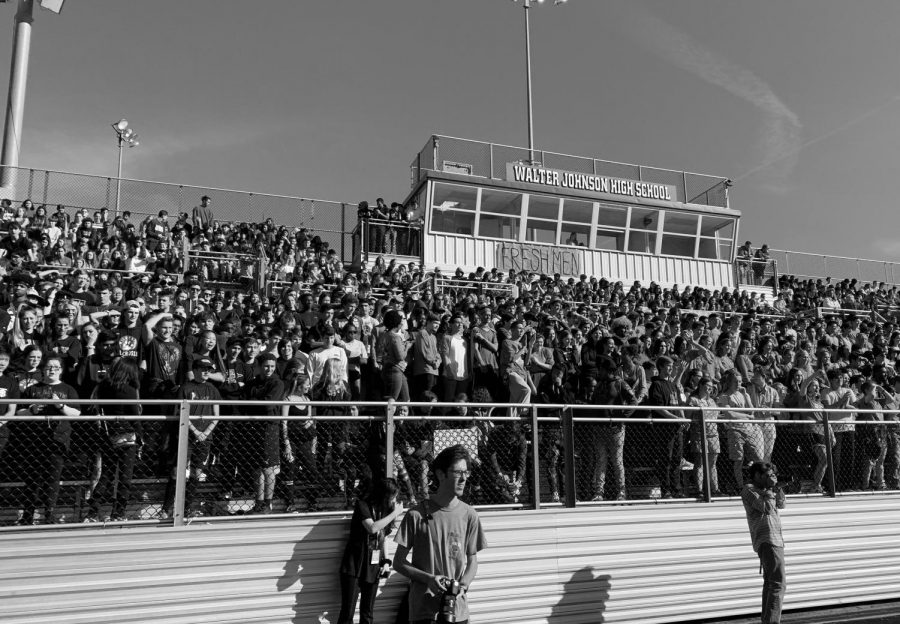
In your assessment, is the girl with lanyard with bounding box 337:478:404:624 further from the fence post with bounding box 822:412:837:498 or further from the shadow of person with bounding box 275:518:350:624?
the fence post with bounding box 822:412:837:498

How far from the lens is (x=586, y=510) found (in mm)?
6949

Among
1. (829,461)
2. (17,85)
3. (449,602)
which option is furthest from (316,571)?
(17,85)

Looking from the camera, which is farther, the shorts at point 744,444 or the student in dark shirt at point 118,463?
the shorts at point 744,444

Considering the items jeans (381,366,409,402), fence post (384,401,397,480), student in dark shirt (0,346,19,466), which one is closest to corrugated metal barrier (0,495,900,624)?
fence post (384,401,397,480)

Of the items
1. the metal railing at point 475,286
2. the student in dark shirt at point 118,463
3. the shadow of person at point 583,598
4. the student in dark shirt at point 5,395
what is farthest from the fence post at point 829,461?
the metal railing at point 475,286

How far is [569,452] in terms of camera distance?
6859mm

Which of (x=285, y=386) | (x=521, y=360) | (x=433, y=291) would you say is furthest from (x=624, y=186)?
(x=285, y=386)

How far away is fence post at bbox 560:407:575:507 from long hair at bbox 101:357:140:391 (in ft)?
13.1

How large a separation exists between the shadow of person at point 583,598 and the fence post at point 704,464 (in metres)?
1.43

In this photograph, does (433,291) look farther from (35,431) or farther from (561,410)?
(35,431)

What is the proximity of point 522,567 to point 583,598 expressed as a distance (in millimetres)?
742

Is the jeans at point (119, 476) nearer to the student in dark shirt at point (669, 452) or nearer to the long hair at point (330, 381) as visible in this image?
the long hair at point (330, 381)

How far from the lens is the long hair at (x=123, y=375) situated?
6621 mm

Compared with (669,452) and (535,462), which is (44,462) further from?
(669,452)
